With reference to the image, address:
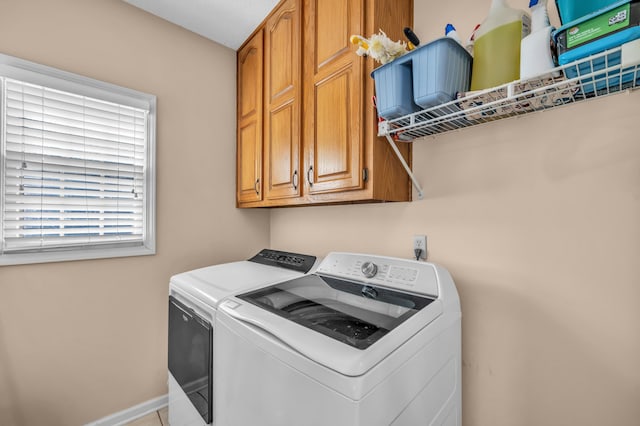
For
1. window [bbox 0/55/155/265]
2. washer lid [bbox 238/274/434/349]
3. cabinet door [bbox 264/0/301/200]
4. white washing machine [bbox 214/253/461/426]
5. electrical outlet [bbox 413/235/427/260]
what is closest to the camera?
white washing machine [bbox 214/253/461/426]

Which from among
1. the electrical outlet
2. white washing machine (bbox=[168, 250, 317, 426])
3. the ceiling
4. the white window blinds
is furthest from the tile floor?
the ceiling

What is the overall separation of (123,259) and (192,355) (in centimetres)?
87

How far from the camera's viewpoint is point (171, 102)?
1961 mm

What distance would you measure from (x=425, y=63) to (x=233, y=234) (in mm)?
1800

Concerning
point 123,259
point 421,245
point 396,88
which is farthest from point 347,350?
point 123,259

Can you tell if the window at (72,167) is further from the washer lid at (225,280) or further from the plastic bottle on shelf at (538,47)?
the plastic bottle on shelf at (538,47)

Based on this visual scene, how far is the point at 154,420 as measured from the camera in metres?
1.81

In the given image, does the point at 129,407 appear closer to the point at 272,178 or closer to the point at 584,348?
the point at 272,178

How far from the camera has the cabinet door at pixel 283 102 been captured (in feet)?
5.23

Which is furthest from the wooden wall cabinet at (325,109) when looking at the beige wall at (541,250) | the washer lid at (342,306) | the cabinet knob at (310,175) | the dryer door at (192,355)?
the dryer door at (192,355)

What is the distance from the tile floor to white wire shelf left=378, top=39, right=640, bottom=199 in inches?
85.2

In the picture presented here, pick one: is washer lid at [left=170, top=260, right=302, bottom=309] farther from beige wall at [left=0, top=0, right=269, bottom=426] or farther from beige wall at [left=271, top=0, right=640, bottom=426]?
beige wall at [left=271, top=0, right=640, bottom=426]

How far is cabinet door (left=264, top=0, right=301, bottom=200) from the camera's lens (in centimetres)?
159

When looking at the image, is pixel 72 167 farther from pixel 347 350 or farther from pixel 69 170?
pixel 347 350
